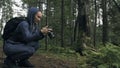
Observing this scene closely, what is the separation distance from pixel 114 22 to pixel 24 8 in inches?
1023

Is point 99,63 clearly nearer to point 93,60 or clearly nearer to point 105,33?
point 93,60

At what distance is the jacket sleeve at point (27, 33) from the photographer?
730cm

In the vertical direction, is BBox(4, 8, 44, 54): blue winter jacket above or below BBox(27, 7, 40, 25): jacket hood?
below

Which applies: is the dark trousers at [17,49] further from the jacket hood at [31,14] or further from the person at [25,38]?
Result: the jacket hood at [31,14]

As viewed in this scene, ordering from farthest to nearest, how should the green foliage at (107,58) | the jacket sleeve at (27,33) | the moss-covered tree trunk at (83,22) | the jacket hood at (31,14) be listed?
the moss-covered tree trunk at (83,22) < the green foliage at (107,58) < the jacket hood at (31,14) < the jacket sleeve at (27,33)

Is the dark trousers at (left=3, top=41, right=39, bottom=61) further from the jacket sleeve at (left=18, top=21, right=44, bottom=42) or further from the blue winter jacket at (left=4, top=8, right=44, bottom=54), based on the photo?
the jacket sleeve at (left=18, top=21, right=44, bottom=42)

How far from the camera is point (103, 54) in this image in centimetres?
870

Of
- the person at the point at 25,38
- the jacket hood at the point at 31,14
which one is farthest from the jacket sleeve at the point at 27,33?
the jacket hood at the point at 31,14

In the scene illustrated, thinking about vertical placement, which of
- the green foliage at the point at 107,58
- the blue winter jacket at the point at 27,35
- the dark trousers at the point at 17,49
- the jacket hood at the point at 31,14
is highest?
the jacket hood at the point at 31,14

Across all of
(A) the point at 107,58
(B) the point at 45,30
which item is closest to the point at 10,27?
(B) the point at 45,30

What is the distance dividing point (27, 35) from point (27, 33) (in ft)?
0.14

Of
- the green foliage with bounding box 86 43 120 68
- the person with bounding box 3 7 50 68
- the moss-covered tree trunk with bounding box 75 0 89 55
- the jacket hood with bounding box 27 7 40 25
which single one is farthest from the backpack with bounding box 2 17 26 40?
the moss-covered tree trunk with bounding box 75 0 89 55

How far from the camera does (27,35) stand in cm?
729

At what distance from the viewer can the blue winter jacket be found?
24.1ft
